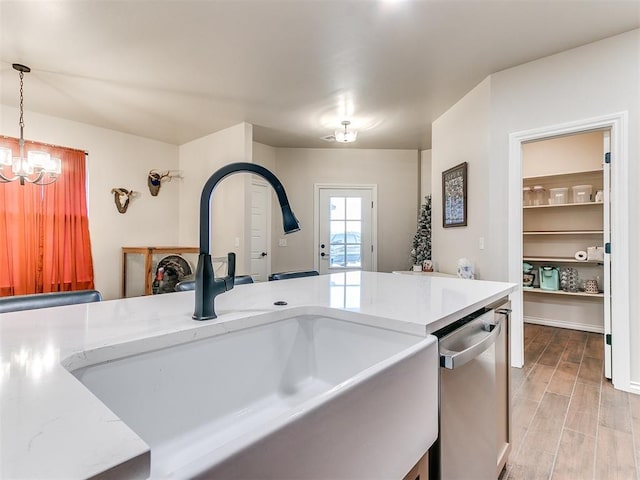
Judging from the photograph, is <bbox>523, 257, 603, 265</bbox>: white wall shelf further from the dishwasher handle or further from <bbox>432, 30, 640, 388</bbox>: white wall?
the dishwasher handle

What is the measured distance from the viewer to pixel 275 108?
12.3 feet

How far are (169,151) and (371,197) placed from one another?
123 inches

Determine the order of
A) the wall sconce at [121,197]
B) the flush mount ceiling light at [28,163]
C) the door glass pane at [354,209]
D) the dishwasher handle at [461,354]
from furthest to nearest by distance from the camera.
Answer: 1. the door glass pane at [354,209]
2. the wall sconce at [121,197]
3. the flush mount ceiling light at [28,163]
4. the dishwasher handle at [461,354]

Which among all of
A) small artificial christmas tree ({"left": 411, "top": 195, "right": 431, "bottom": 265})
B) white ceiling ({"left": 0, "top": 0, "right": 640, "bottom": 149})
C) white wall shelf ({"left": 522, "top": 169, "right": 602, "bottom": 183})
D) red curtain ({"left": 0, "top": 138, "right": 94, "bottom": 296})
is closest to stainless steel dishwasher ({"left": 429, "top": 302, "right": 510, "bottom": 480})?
white ceiling ({"left": 0, "top": 0, "right": 640, "bottom": 149})

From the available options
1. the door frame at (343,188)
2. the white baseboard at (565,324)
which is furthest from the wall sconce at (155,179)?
the white baseboard at (565,324)

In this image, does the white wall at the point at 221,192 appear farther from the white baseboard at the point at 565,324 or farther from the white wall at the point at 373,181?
the white baseboard at the point at 565,324

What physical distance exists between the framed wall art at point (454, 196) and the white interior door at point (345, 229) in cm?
164

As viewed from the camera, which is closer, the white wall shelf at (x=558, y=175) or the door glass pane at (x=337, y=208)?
the white wall shelf at (x=558, y=175)

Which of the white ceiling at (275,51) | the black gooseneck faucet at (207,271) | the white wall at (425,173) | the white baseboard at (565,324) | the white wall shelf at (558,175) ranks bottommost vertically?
the white baseboard at (565,324)

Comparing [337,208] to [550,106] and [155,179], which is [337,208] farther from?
[550,106]

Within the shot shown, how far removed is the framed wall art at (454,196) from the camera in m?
3.38

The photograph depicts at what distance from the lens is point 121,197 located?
4.50 m

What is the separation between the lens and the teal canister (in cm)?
407

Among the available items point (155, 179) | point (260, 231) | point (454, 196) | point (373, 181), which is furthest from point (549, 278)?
point (155, 179)
